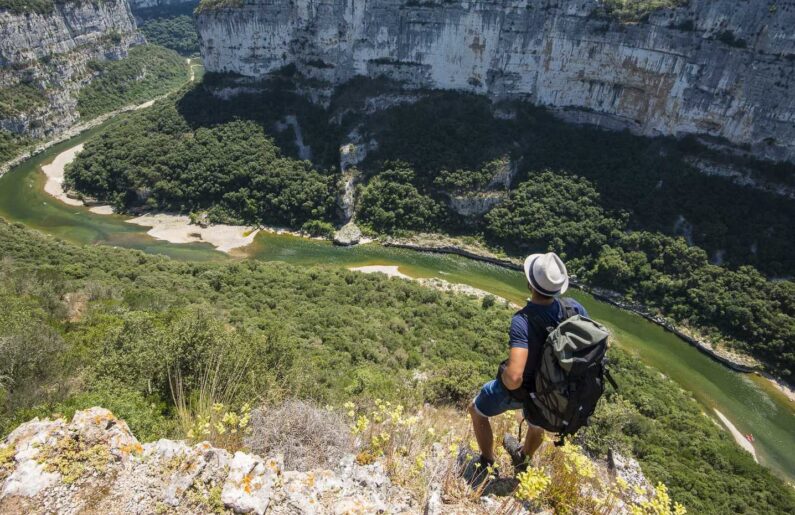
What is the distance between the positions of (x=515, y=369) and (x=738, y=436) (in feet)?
102

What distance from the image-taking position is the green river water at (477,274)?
27547 mm

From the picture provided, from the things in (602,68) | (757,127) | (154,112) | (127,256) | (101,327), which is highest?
(602,68)

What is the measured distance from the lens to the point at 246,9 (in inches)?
2061

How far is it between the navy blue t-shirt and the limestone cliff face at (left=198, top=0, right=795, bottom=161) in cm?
4448

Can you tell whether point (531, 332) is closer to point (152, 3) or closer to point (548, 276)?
point (548, 276)

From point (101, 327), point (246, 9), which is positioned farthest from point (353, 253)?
point (246, 9)

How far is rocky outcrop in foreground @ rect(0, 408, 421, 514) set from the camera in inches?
175

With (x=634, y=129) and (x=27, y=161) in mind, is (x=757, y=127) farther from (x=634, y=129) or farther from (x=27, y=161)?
(x=27, y=161)

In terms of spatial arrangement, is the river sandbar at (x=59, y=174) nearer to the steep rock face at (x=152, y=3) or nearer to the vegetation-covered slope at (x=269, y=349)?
the vegetation-covered slope at (x=269, y=349)

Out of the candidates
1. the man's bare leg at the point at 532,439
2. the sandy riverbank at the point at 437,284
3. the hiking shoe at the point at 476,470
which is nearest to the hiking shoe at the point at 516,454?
the man's bare leg at the point at 532,439

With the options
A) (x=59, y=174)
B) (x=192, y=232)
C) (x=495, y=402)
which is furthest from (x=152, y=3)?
(x=495, y=402)

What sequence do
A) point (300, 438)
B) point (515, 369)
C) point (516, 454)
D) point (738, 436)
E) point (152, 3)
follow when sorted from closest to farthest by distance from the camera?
point (515, 369) < point (516, 454) < point (300, 438) < point (738, 436) < point (152, 3)

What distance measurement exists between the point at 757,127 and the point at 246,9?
5564 centimetres

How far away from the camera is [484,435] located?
5.13m
